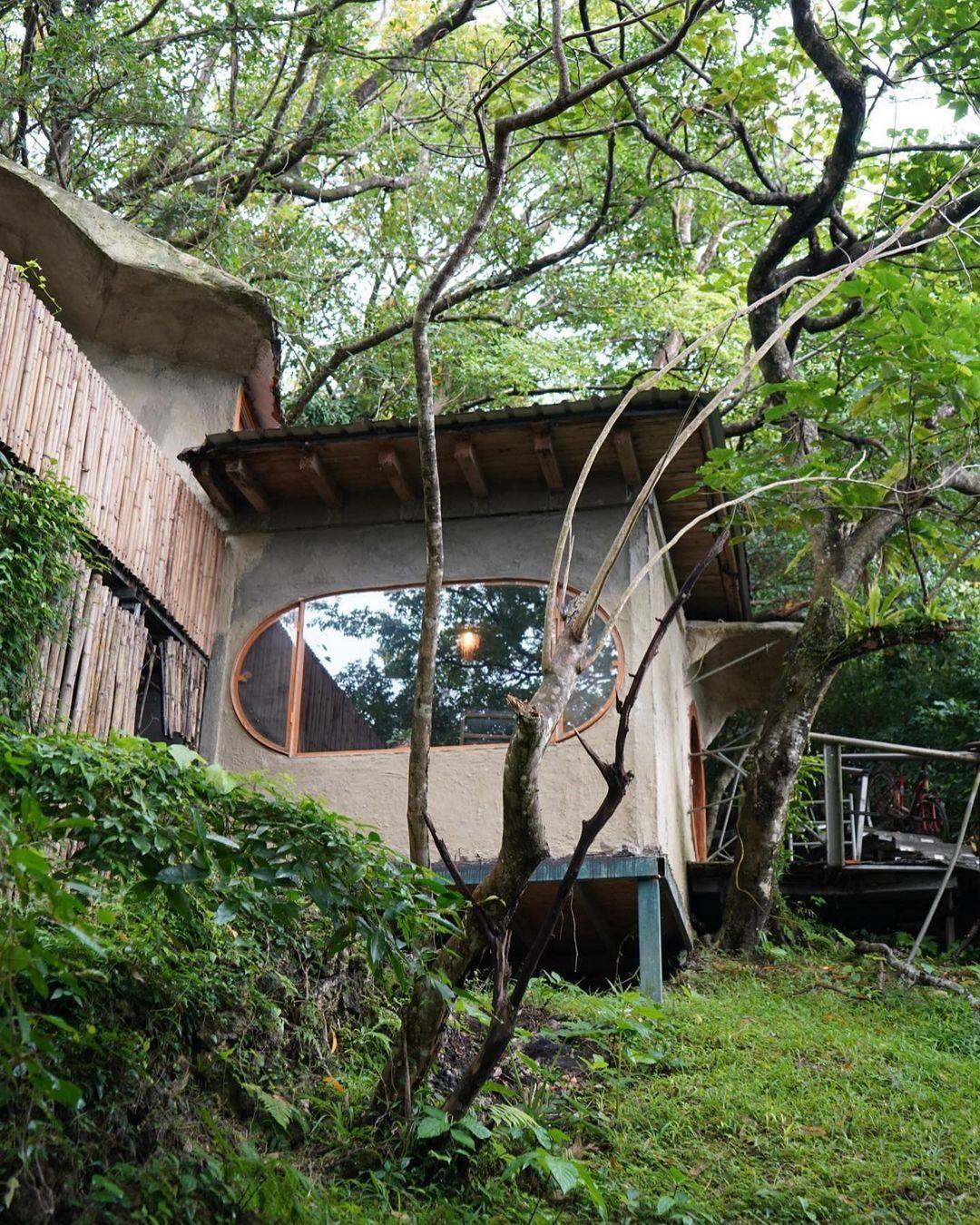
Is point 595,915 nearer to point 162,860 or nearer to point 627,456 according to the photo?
point 627,456

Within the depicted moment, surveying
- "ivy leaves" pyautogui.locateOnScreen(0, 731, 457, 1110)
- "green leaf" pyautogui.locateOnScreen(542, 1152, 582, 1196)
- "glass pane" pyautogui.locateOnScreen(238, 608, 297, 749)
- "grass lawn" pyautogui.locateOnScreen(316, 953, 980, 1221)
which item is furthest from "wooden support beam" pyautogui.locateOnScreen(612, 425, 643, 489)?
"green leaf" pyautogui.locateOnScreen(542, 1152, 582, 1196)

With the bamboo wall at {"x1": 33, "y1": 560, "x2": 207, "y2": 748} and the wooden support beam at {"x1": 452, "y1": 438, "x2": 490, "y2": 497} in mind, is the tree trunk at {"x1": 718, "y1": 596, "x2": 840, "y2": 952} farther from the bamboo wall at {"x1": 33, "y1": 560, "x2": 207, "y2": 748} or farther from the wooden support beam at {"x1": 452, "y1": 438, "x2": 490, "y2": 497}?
the bamboo wall at {"x1": 33, "y1": 560, "x2": 207, "y2": 748}

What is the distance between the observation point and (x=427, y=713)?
5480 mm

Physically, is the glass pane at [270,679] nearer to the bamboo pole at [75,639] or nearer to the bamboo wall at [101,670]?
the bamboo wall at [101,670]

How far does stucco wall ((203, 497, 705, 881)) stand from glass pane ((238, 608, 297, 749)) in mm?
121

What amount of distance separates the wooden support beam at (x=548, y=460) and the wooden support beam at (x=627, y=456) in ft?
1.51

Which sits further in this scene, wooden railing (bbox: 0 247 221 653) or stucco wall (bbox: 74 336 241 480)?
stucco wall (bbox: 74 336 241 480)

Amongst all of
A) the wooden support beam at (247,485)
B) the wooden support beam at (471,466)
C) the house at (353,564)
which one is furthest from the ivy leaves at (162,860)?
the wooden support beam at (247,485)

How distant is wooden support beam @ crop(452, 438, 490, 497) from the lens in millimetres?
9180

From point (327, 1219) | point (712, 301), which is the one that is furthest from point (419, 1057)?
point (712, 301)

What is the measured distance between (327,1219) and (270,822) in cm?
151

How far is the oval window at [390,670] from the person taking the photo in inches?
358

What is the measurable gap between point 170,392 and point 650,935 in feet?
20.1

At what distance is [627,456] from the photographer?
9.13 m
